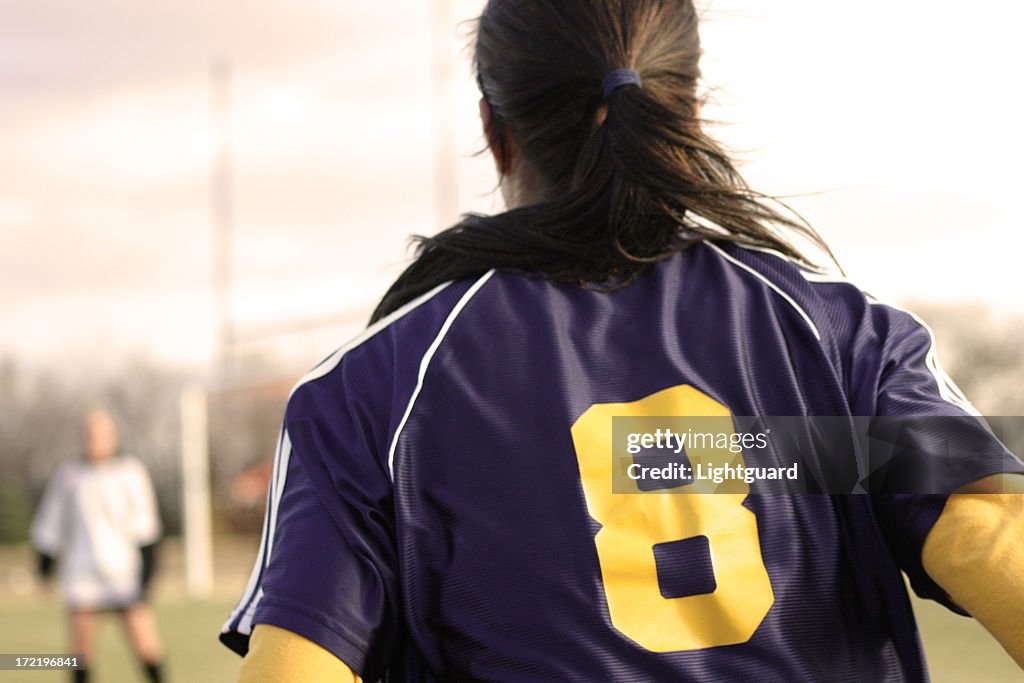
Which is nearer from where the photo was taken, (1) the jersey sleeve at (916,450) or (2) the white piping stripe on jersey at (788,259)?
(1) the jersey sleeve at (916,450)

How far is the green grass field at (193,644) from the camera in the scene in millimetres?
7438

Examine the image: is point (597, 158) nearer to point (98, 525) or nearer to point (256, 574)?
point (256, 574)

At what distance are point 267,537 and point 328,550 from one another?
11 cm

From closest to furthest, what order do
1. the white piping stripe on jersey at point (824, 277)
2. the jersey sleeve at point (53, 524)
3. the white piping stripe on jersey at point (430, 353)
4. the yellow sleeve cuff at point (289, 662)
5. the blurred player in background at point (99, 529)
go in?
1. the yellow sleeve cuff at point (289, 662)
2. the white piping stripe on jersey at point (430, 353)
3. the white piping stripe on jersey at point (824, 277)
4. the blurred player in background at point (99, 529)
5. the jersey sleeve at point (53, 524)

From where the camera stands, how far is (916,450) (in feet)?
4.06

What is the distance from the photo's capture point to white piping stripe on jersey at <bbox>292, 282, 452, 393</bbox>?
130cm

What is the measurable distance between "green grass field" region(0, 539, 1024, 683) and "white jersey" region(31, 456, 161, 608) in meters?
0.79

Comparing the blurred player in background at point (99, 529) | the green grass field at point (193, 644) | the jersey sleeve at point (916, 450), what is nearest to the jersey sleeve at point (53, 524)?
the blurred player in background at point (99, 529)

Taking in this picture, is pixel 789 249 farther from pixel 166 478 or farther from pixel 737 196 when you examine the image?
pixel 166 478

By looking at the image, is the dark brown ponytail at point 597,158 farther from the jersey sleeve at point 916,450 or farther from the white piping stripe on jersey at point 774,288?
the jersey sleeve at point 916,450

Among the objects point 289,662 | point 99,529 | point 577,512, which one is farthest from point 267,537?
point 99,529

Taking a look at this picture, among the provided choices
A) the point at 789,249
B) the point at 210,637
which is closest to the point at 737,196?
the point at 789,249

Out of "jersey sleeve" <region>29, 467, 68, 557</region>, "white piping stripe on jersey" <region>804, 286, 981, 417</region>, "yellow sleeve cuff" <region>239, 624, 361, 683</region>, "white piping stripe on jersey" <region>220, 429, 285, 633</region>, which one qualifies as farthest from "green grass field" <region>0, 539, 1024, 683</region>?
"white piping stripe on jersey" <region>804, 286, 981, 417</region>

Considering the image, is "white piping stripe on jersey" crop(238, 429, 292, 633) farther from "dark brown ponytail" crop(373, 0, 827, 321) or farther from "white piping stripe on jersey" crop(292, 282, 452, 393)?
"dark brown ponytail" crop(373, 0, 827, 321)
